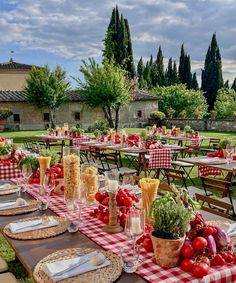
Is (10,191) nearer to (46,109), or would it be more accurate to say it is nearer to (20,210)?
(20,210)

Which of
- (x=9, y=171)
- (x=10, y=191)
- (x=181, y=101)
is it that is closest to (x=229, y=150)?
(x=9, y=171)

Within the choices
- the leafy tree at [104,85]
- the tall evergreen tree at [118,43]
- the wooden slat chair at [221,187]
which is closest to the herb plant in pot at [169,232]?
the wooden slat chair at [221,187]

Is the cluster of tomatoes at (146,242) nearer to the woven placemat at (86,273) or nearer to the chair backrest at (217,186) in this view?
the woven placemat at (86,273)

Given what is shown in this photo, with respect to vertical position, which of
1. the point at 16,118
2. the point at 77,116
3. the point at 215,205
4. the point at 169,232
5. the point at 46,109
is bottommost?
the point at 215,205

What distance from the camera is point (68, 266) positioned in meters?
1.94

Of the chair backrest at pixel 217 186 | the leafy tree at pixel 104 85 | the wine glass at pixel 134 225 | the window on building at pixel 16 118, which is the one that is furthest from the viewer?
the window on building at pixel 16 118

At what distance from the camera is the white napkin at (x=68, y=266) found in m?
1.85

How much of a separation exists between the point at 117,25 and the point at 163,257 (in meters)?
37.5

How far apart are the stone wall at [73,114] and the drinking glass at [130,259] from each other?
2765 cm

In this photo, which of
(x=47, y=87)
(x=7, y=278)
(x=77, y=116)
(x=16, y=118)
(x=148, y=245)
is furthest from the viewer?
(x=77, y=116)

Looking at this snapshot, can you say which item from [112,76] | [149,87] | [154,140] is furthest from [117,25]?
[154,140]

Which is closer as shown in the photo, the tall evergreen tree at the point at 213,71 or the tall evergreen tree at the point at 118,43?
the tall evergreen tree at the point at 118,43

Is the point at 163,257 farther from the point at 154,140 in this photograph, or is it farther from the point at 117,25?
the point at 117,25

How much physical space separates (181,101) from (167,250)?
1296 inches
